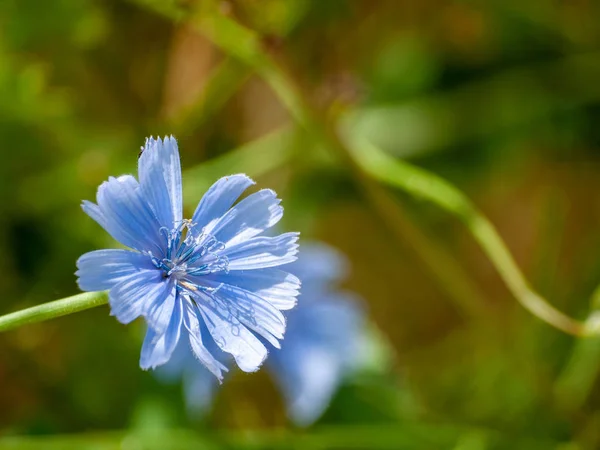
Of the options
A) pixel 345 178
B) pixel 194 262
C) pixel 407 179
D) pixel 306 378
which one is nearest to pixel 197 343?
pixel 194 262

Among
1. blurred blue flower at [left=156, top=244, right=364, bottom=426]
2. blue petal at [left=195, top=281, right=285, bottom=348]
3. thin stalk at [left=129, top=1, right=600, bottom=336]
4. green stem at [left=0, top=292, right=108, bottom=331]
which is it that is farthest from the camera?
blurred blue flower at [left=156, top=244, right=364, bottom=426]

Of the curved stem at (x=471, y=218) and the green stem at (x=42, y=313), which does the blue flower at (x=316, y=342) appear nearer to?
the curved stem at (x=471, y=218)

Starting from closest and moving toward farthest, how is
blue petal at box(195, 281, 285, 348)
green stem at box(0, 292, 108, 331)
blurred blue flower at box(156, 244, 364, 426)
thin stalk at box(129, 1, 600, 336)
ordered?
green stem at box(0, 292, 108, 331) < blue petal at box(195, 281, 285, 348) < thin stalk at box(129, 1, 600, 336) < blurred blue flower at box(156, 244, 364, 426)

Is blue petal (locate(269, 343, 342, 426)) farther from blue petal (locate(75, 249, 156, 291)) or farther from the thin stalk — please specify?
blue petal (locate(75, 249, 156, 291))

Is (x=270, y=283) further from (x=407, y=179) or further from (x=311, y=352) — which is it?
(x=311, y=352)

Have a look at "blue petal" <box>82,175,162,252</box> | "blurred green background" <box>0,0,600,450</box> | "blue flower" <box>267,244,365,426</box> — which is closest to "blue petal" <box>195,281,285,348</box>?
"blue petal" <box>82,175,162,252</box>

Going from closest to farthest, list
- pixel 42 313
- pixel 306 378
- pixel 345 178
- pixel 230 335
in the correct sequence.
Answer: pixel 42 313, pixel 230 335, pixel 306 378, pixel 345 178

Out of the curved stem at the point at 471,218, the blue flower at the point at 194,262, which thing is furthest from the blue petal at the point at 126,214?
the curved stem at the point at 471,218

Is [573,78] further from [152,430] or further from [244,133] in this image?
[152,430]

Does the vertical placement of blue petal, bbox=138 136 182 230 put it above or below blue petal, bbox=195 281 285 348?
above
